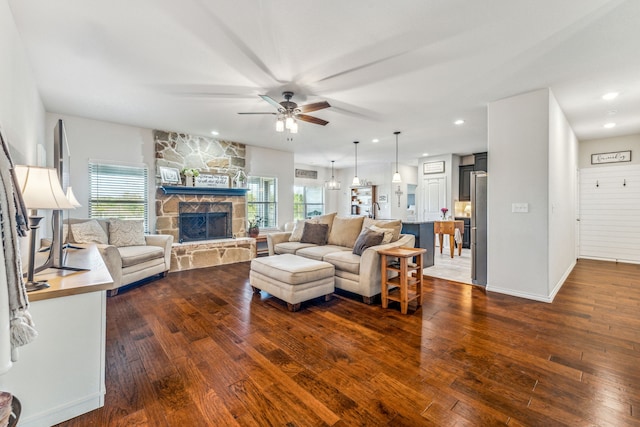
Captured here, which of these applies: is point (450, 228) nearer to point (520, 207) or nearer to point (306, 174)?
point (520, 207)

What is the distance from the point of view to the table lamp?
5.28ft

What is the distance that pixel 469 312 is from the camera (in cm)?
314

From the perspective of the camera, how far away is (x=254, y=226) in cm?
650

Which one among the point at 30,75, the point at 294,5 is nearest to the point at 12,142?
the point at 30,75

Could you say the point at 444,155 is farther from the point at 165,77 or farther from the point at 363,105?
the point at 165,77

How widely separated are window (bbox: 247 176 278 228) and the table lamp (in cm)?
502

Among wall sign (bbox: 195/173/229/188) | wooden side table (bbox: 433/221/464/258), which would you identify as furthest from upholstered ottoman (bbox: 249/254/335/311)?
wooden side table (bbox: 433/221/464/258)

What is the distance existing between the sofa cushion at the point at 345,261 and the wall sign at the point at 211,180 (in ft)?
10.6

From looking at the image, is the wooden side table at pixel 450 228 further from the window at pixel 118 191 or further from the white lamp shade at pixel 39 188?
the white lamp shade at pixel 39 188

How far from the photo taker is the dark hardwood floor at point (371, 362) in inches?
64.7

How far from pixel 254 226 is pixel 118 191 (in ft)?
8.69

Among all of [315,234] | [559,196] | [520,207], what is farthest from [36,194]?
[559,196]

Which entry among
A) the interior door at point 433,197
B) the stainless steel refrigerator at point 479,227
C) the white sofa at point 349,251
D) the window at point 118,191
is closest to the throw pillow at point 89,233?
the window at point 118,191

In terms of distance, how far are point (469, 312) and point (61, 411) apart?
137 inches
